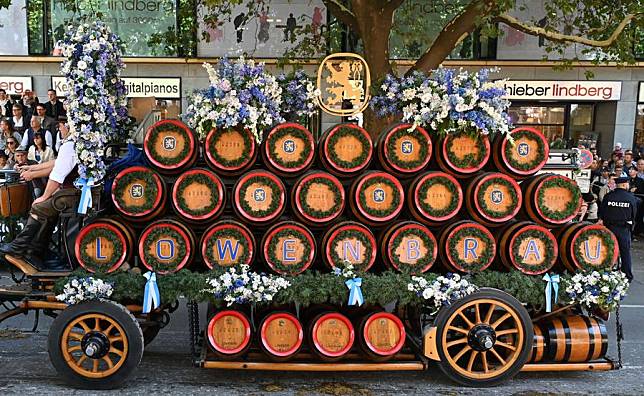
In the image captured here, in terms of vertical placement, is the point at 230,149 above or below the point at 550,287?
above

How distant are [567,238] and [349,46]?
36.1 ft

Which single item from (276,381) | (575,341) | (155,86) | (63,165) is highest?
(155,86)

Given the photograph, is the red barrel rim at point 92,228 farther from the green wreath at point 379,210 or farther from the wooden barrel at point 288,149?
the green wreath at point 379,210

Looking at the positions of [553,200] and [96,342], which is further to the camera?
[553,200]

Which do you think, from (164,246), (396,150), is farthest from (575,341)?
(164,246)

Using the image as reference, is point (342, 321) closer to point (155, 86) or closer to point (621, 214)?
point (621, 214)

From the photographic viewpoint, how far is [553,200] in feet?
16.3

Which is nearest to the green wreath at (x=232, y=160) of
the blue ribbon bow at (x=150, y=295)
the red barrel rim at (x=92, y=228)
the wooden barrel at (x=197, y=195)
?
the wooden barrel at (x=197, y=195)

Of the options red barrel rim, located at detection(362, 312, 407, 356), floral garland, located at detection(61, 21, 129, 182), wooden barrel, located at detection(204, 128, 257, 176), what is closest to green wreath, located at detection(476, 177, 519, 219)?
red barrel rim, located at detection(362, 312, 407, 356)

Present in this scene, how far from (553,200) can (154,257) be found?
11.4ft

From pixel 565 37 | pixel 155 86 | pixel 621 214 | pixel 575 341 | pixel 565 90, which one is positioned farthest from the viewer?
pixel 565 90

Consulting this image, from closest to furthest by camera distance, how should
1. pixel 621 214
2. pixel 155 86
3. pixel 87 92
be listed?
pixel 87 92 → pixel 621 214 → pixel 155 86

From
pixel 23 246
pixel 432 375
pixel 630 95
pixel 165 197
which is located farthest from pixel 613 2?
pixel 23 246

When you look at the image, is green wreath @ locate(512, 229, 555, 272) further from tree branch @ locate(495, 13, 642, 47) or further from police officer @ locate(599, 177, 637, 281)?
tree branch @ locate(495, 13, 642, 47)
